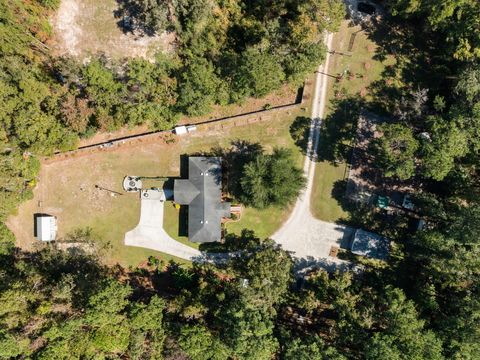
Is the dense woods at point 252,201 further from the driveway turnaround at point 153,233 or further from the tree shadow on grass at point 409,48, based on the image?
the driveway turnaround at point 153,233

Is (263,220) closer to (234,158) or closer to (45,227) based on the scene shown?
(234,158)

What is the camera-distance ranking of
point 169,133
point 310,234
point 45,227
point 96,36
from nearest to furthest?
point 45,227 → point 169,133 → point 96,36 → point 310,234

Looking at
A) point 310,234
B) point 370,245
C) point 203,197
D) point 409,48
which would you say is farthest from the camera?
point 310,234

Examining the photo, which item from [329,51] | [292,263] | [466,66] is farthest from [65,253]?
[466,66]

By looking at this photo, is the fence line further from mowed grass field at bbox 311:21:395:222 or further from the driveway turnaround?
the driveway turnaround

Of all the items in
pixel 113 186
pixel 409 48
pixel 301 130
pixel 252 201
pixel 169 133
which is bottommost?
pixel 113 186

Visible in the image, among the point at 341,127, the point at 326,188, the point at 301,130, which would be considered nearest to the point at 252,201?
the point at 326,188

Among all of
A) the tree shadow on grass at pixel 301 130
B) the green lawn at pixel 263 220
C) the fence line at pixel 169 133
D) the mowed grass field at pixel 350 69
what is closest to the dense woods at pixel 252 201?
the green lawn at pixel 263 220
